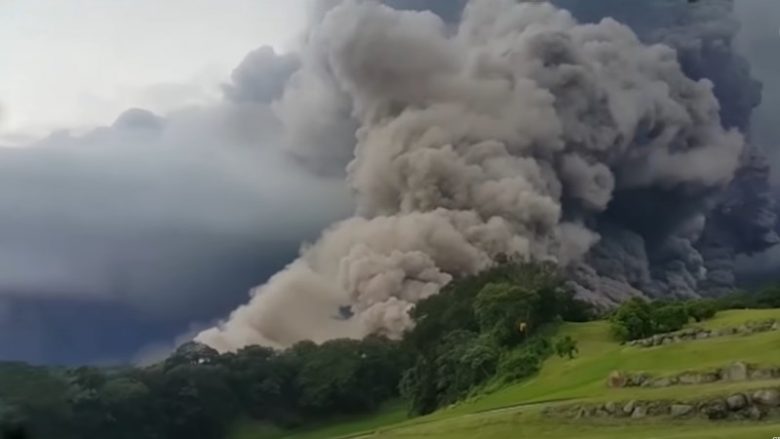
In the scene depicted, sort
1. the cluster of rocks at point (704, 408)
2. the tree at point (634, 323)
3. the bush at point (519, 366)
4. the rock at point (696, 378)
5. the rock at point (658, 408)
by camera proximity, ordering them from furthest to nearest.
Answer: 1. the tree at point (634, 323)
2. the bush at point (519, 366)
3. the rock at point (696, 378)
4. the rock at point (658, 408)
5. the cluster of rocks at point (704, 408)

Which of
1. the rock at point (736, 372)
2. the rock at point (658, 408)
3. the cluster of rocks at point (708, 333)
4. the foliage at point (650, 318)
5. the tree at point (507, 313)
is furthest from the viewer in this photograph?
the tree at point (507, 313)

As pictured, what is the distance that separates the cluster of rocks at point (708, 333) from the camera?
2184cm

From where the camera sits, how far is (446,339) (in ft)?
106

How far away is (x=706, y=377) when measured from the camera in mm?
17188

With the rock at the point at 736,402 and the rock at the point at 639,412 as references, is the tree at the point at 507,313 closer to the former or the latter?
the rock at the point at 639,412

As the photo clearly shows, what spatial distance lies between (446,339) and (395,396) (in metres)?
2.84

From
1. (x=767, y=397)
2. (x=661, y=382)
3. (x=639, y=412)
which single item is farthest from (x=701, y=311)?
(x=767, y=397)

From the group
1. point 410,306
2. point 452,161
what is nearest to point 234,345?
Result: point 410,306

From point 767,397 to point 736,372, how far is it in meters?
2.61

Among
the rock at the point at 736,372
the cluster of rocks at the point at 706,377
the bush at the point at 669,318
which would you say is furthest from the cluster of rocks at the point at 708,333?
the rock at the point at 736,372

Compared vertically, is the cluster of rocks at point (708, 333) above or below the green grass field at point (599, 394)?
above

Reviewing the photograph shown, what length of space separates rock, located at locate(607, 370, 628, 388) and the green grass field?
178mm

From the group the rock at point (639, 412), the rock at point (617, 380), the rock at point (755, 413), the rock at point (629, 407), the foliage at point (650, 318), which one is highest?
the foliage at point (650, 318)

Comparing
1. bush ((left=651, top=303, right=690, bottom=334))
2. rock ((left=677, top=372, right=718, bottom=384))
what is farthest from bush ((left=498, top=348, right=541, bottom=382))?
rock ((left=677, top=372, right=718, bottom=384))
